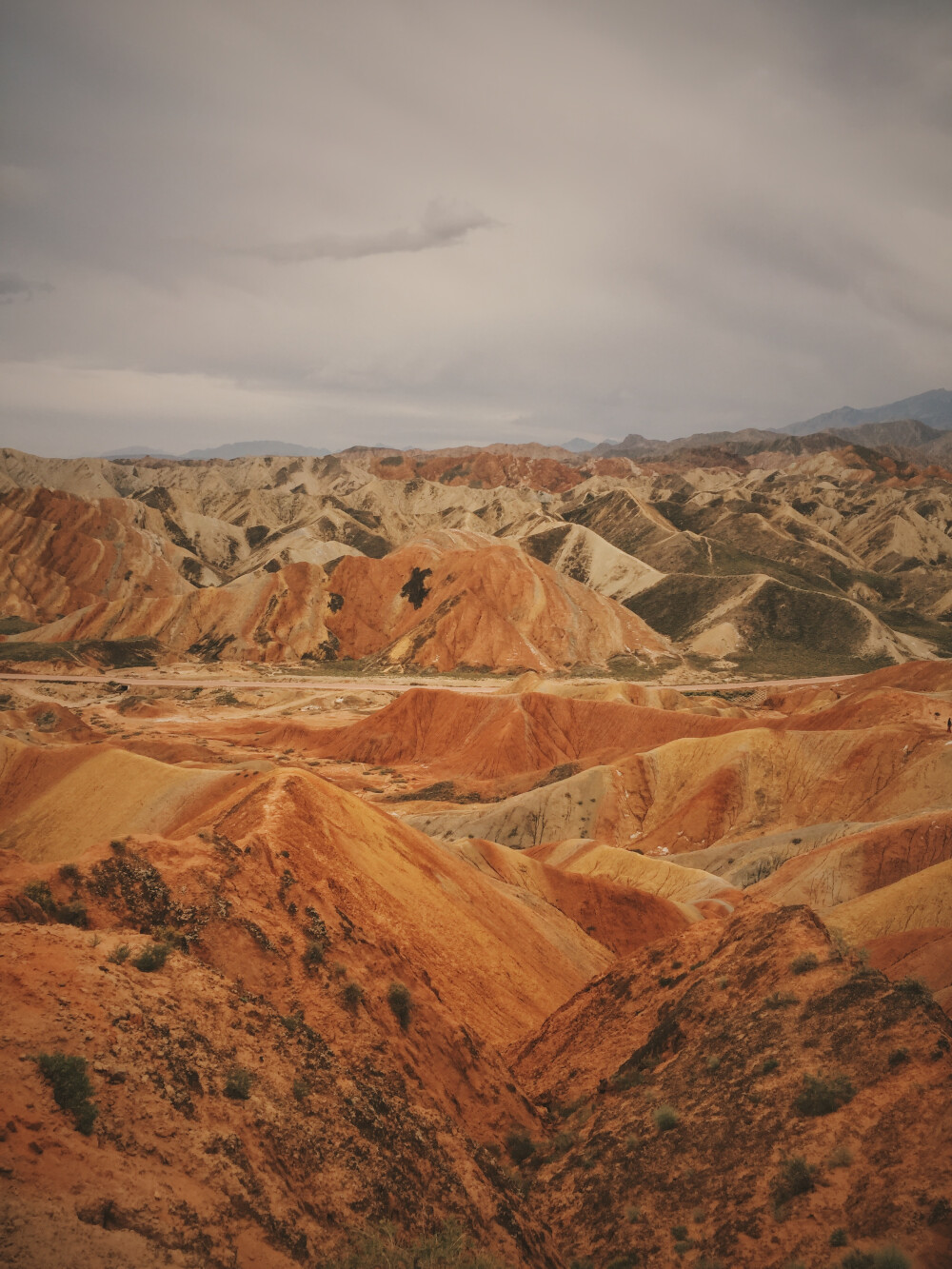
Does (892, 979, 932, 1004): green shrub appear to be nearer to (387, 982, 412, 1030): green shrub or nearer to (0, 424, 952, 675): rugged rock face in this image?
(387, 982, 412, 1030): green shrub

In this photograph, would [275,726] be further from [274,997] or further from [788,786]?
[274,997]

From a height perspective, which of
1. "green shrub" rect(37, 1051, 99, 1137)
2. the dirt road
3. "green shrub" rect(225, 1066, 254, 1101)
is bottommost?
the dirt road

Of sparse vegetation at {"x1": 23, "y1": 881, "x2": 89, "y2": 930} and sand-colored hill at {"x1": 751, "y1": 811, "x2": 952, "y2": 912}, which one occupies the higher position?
sparse vegetation at {"x1": 23, "y1": 881, "x2": 89, "y2": 930}

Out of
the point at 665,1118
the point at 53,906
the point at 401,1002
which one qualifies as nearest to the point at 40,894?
the point at 53,906

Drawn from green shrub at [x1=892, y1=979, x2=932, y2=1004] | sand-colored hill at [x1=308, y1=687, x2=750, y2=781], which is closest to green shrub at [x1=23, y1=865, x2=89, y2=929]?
green shrub at [x1=892, y1=979, x2=932, y2=1004]

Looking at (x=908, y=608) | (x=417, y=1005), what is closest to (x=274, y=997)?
(x=417, y=1005)

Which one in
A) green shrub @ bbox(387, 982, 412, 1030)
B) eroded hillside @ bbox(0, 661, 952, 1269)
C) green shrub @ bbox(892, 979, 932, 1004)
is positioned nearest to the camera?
eroded hillside @ bbox(0, 661, 952, 1269)

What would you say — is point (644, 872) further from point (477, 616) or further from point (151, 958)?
point (477, 616)

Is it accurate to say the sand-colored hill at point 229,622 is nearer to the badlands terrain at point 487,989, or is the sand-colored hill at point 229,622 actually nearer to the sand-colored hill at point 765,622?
the badlands terrain at point 487,989
